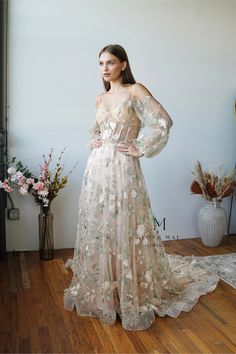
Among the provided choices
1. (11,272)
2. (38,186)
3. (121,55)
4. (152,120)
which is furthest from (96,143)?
(11,272)

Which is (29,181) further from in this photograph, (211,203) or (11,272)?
(211,203)

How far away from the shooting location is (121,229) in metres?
2.41

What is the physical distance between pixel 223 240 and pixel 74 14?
96.4 inches

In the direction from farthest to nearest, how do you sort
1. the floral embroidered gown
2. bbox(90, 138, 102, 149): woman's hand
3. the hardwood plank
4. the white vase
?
the white vase < the hardwood plank < bbox(90, 138, 102, 149): woman's hand < the floral embroidered gown

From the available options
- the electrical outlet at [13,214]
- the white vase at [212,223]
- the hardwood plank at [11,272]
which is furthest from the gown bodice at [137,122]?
the white vase at [212,223]

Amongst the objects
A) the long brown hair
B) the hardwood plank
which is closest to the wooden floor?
the hardwood plank

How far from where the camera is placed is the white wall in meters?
3.37

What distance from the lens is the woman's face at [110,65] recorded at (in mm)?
2430

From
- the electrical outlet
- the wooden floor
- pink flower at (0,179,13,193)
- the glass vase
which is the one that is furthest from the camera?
the electrical outlet

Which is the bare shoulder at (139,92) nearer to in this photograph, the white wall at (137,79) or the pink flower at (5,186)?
the white wall at (137,79)

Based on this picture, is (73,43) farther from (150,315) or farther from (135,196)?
(150,315)

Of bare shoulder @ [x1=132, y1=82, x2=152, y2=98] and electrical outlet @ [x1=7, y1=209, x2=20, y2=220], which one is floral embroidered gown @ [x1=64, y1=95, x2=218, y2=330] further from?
electrical outlet @ [x1=7, y1=209, x2=20, y2=220]

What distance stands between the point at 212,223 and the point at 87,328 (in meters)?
1.80

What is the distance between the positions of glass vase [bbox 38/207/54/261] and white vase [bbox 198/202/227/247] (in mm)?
1368
